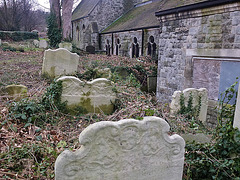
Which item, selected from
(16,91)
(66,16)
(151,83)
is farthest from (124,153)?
(66,16)

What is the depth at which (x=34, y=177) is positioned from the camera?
106 inches

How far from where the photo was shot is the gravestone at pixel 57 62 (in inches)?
274

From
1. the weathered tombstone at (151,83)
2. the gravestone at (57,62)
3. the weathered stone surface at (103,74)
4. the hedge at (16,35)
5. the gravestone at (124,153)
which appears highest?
the hedge at (16,35)

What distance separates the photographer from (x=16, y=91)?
5043 millimetres

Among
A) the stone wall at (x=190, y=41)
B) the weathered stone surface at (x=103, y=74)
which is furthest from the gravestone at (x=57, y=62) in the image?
the stone wall at (x=190, y=41)

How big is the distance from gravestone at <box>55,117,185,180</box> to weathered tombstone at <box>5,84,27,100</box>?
3.21m

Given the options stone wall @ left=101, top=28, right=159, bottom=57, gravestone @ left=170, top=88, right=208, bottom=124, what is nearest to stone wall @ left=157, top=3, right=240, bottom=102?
gravestone @ left=170, top=88, right=208, bottom=124

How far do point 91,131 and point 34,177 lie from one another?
1.19 meters

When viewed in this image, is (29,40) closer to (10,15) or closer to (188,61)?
(10,15)

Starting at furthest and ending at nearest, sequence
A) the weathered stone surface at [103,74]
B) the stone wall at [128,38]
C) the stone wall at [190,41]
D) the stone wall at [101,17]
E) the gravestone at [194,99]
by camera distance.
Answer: the stone wall at [101,17] → the stone wall at [128,38] → the weathered stone surface at [103,74] → the stone wall at [190,41] → the gravestone at [194,99]

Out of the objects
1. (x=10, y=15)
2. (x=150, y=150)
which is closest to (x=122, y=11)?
(x=10, y=15)

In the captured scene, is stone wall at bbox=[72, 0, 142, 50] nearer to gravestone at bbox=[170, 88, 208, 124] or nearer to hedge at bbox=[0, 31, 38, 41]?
hedge at bbox=[0, 31, 38, 41]

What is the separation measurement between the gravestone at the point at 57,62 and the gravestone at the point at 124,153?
5.33 metres

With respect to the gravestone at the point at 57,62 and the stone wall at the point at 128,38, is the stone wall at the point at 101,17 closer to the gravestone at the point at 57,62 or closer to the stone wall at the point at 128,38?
the stone wall at the point at 128,38
